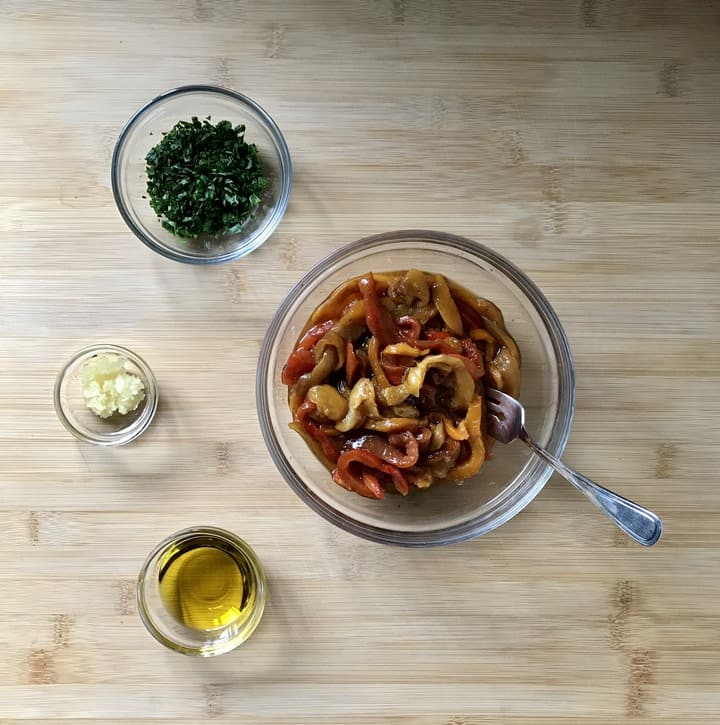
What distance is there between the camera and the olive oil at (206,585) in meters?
1.96

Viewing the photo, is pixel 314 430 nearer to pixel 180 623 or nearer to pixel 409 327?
pixel 409 327

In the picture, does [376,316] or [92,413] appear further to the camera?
[92,413]

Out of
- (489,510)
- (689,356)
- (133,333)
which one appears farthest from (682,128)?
(133,333)

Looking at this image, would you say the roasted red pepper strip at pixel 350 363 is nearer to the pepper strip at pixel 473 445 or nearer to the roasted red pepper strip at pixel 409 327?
the roasted red pepper strip at pixel 409 327

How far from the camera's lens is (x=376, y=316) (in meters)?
1.73

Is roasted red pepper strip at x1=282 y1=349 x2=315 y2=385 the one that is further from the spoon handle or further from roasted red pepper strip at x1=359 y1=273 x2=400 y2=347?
the spoon handle

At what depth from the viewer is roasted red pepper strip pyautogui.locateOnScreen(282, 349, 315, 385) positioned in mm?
1774

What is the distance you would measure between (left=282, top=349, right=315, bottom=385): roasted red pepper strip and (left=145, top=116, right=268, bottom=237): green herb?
1.28 feet

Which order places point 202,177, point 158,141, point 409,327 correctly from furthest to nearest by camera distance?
point 158,141
point 202,177
point 409,327

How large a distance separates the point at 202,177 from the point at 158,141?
21cm

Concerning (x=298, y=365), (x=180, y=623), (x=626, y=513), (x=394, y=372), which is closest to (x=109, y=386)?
(x=298, y=365)

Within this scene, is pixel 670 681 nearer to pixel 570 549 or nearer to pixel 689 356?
pixel 570 549

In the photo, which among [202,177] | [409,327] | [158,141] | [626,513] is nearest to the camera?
[626,513]

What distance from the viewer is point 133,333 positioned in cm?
199
